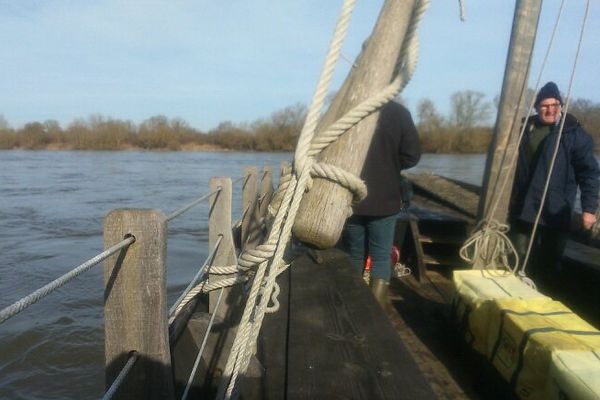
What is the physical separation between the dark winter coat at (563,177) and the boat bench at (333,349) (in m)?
1.66

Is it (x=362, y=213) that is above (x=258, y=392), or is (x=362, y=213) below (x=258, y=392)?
above

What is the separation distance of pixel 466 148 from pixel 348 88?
148 ft

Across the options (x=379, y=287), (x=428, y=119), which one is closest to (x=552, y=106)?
(x=379, y=287)

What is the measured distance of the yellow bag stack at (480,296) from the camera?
2.59 meters

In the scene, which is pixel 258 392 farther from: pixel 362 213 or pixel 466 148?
pixel 466 148

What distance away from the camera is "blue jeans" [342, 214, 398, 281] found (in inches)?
133

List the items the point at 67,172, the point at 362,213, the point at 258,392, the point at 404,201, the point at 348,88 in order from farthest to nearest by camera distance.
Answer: the point at 67,172
the point at 404,201
the point at 362,213
the point at 258,392
the point at 348,88

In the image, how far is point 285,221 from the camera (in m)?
1.17

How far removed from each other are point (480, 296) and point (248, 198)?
3.37m

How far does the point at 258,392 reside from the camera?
1795 millimetres

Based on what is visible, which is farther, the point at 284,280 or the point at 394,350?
the point at 284,280

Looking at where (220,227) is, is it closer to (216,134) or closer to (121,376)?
(121,376)

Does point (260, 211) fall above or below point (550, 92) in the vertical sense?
below

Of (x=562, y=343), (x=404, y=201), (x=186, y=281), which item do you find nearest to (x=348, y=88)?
(x=562, y=343)
